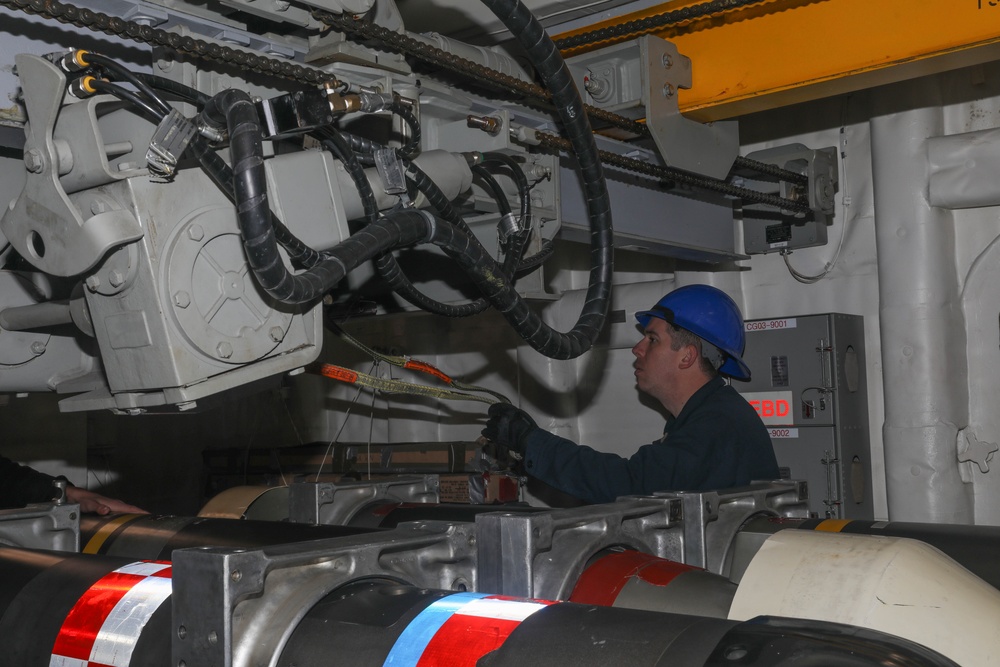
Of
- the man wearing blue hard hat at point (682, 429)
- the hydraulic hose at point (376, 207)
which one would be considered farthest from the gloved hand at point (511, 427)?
the hydraulic hose at point (376, 207)

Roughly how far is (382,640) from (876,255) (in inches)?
102

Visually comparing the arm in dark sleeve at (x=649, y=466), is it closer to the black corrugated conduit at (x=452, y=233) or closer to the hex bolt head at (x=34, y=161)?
the black corrugated conduit at (x=452, y=233)

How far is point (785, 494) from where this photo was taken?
1.73m

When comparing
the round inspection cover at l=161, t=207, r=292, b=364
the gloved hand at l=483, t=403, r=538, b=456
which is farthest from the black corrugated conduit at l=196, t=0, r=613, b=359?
the gloved hand at l=483, t=403, r=538, b=456

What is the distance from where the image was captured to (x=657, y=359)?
2873 millimetres

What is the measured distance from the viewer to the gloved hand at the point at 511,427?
103 inches

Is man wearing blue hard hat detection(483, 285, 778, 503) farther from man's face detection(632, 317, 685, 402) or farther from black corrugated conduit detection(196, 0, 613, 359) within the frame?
black corrugated conduit detection(196, 0, 613, 359)

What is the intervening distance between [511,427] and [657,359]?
1.75 ft

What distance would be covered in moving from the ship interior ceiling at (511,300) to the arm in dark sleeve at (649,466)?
0.12ft

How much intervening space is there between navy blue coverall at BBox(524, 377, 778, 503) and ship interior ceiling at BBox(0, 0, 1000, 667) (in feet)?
0.13

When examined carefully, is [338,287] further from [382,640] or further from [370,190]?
[382,640]

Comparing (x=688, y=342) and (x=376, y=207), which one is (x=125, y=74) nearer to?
(x=376, y=207)

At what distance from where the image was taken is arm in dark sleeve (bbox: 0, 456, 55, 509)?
8.29 ft

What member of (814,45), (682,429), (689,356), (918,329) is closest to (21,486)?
(682,429)
